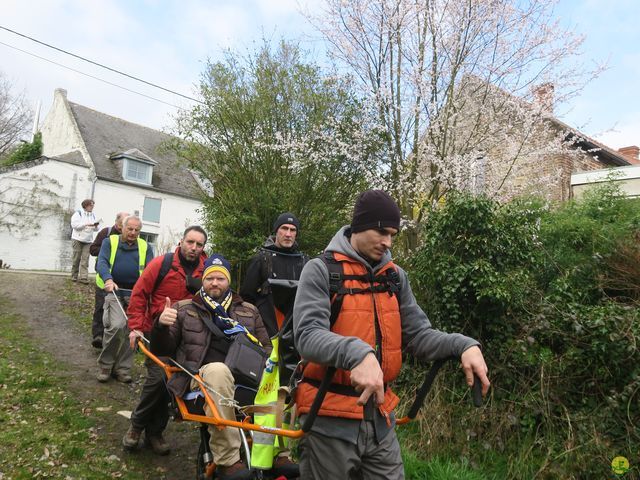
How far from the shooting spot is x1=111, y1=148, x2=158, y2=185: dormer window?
3145 centimetres

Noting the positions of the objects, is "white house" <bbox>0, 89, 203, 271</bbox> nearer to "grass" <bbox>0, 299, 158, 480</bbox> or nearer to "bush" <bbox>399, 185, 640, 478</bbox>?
"grass" <bbox>0, 299, 158, 480</bbox>

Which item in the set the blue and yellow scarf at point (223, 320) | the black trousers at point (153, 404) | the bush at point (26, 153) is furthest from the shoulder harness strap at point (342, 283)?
the bush at point (26, 153)

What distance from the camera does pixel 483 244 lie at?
228 inches


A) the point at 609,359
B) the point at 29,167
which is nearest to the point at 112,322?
the point at 609,359

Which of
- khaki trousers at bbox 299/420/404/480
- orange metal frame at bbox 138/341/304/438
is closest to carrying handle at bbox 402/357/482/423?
khaki trousers at bbox 299/420/404/480

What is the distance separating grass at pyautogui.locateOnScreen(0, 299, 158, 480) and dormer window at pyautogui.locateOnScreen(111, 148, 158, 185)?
25.9 metres

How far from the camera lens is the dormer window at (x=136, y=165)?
3145cm

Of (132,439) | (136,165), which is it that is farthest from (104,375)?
(136,165)

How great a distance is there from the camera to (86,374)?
279 inches

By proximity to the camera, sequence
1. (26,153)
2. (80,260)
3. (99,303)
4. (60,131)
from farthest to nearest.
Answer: (26,153), (60,131), (80,260), (99,303)

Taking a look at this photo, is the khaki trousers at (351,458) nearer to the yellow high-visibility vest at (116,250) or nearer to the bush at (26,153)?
the yellow high-visibility vest at (116,250)

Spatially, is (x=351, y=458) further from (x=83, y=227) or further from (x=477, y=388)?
(x=83, y=227)

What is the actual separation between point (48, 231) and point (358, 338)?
98.4 feet

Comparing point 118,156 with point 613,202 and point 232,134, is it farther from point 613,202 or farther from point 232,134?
point 613,202
